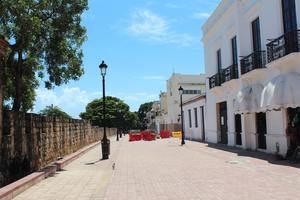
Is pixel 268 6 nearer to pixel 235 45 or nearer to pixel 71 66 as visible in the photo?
pixel 235 45

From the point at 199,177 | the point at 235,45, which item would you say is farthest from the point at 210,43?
the point at 199,177

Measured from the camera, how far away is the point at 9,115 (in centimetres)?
1175

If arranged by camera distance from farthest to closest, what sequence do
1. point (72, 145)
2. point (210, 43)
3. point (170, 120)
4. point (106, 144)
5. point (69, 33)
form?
1. point (170, 120)
2. point (210, 43)
3. point (72, 145)
4. point (106, 144)
5. point (69, 33)

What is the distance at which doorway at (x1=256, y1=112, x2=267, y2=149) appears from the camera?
21234 millimetres

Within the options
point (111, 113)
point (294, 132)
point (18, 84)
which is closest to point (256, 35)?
point (294, 132)

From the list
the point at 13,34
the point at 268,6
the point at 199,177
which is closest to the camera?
the point at 199,177

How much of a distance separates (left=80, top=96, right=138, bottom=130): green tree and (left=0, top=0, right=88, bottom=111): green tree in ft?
239

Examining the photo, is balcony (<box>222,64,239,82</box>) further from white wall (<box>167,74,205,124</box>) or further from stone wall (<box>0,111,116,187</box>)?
white wall (<box>167,74,205,124</box>)

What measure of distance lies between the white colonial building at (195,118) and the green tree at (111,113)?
45897 mm

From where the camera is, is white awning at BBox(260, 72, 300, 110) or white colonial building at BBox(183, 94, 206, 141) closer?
white awning at BBox(260, 72, 300, 110)

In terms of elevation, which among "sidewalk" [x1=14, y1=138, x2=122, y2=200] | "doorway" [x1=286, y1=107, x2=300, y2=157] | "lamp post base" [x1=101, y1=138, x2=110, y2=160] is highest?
"doorway" [x1=286, y1=107, x2=300, y2=157]

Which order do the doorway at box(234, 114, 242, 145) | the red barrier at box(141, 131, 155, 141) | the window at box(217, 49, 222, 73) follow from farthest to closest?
the red barrier at box(141, 131, 155, 141)
the window at box(217, 49, 222, 73)
the doorway at box(234, 114, 242, 145)

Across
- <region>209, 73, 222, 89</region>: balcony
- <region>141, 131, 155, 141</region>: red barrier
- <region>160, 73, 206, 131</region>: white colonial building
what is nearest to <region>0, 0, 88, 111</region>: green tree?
<region>209, 73, 222, 89</region>: balcony

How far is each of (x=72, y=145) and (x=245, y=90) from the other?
1010cm
